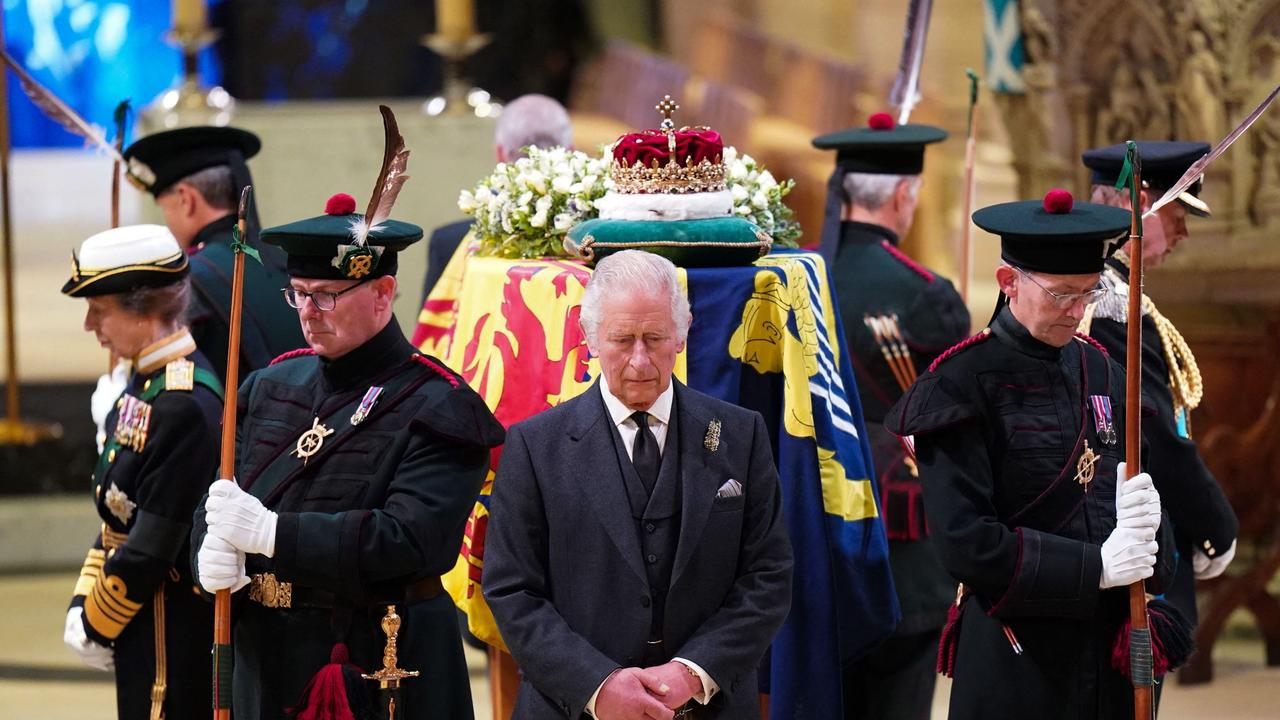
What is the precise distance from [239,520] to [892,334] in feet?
7.26

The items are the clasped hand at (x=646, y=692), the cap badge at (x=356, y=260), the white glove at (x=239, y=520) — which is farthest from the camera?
the cap badge at (x=356, y=260)

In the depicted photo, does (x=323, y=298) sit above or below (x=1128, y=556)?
above

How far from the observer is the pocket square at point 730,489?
3494mm

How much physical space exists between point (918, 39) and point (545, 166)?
150 centimetres

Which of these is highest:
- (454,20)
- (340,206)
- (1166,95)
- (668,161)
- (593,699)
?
(454,20)

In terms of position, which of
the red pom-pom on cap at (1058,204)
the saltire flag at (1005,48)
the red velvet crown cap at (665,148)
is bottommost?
the red pom-pom on cap at (1058,204)

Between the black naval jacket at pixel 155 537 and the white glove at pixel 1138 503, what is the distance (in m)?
1.98

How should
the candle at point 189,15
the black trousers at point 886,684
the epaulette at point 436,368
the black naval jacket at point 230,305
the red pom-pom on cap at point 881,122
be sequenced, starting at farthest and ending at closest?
the candle at point 189,15 → the red pom-pom on cap at point 881,122 → the black naval jacket at point 230,305 → the black trousers at point 886,684 → the epaulette at point 436,368

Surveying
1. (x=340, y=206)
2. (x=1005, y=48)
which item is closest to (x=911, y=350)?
(x=340, y=206)

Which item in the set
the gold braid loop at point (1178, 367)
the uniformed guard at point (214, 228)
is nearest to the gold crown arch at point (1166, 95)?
the gold braid loop at point (1178, 367)

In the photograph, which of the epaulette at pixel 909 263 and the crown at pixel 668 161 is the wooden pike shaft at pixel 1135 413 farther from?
the epaulette at pixel 909 263

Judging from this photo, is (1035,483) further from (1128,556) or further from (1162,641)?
(1162,641)

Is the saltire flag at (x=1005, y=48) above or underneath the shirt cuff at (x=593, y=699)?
above

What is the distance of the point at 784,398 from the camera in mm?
4285
